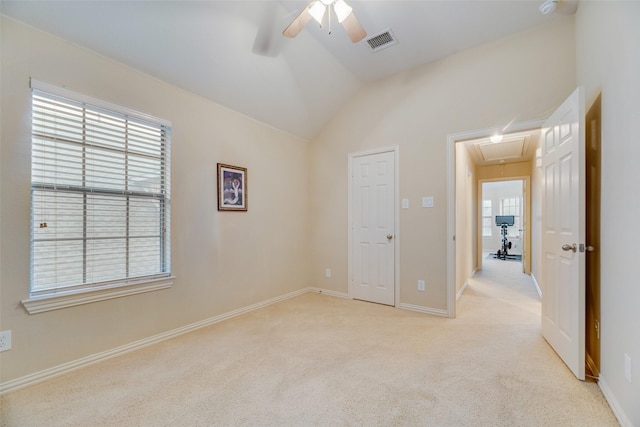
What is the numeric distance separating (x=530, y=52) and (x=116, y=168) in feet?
13.1

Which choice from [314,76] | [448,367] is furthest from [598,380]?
[314,76]

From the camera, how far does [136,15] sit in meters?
2.05

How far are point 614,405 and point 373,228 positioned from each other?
2.55 m

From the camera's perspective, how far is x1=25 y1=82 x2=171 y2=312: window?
1936mm

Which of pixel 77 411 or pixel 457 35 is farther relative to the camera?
pixel 457 35

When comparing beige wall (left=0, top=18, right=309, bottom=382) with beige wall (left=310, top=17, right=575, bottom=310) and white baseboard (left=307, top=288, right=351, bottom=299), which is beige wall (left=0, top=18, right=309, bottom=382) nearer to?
white baseboard (left=307, top=288, right=351, bottom=299)

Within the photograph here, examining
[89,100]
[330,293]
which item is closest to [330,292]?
[330,293]

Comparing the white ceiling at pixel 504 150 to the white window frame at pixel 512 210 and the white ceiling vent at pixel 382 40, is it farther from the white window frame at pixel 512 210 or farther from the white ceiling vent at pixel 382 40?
the white window frame at pixel 512 210

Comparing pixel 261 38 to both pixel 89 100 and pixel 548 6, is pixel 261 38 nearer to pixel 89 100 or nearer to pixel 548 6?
pixel 89 100

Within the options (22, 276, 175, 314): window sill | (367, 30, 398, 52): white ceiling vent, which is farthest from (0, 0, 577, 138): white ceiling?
(22, 276, 175, 314): window sill

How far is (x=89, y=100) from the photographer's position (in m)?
2.12

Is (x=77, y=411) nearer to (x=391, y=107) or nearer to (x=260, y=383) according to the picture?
(x=260, y=383)

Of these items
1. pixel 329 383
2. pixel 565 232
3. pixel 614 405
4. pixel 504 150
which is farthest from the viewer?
pixel 504 150

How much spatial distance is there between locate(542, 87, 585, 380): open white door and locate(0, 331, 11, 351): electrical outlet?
380 cm
